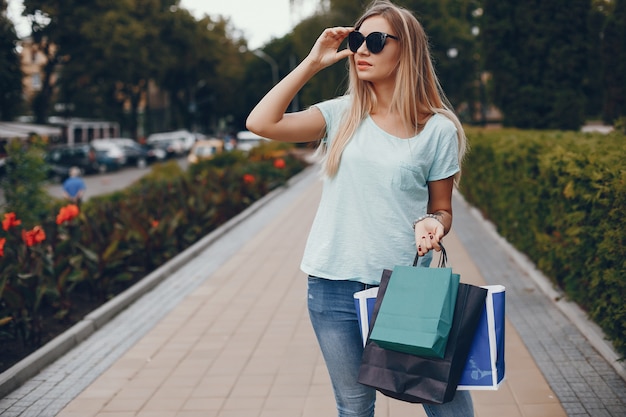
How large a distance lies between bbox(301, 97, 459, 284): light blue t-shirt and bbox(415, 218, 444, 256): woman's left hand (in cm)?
8

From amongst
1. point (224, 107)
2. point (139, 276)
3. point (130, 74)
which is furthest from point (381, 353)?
point (224, 107)

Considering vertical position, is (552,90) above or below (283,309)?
above

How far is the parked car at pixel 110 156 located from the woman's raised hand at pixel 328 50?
3831 centimetres

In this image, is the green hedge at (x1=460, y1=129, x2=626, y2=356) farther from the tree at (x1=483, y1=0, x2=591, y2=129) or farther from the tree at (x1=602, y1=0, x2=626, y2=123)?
the tree at (x1=483, y1=0, x2=591, y2=129)

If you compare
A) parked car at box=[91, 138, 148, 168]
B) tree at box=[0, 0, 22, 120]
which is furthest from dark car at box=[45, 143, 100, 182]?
tree at box=[0, 0, 22, 120]

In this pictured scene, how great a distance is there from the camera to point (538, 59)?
46.8 feet

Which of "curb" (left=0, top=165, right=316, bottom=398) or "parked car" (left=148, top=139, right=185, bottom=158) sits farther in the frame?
"parked car" (left=148, top=139, right=185, bottom=158)

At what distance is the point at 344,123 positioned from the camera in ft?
8.66

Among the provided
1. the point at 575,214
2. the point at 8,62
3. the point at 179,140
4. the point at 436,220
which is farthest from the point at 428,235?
the point at 179,140

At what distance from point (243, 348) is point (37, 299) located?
68.0 inches

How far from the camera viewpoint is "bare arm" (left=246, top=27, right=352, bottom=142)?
2664mm

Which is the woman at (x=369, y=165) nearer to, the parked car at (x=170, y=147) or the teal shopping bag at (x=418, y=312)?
the teal shopping bag at (x=418, y=312)

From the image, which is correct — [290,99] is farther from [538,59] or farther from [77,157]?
[77,157]

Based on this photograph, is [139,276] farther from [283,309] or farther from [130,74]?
[130,74]
